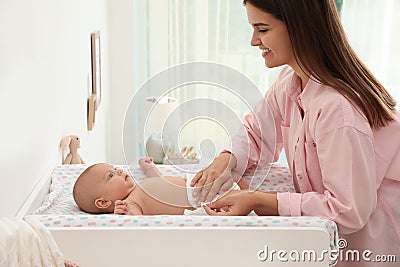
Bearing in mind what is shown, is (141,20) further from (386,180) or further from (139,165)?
(386,180)

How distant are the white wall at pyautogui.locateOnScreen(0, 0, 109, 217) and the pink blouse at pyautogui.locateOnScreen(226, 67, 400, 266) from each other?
20.6 inches

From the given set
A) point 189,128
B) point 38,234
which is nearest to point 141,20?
point 189,128

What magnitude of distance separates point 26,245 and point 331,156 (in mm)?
780

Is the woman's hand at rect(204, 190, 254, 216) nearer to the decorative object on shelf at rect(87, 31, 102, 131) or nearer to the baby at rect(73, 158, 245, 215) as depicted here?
the baby at rect(73, 158, 245, 215)

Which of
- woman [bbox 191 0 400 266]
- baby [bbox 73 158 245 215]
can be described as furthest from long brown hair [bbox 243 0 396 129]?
baby [bbox 73 158 245 215]

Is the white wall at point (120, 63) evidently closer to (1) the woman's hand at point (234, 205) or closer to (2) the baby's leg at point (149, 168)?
(2) the baby's leg at point (149, 168)

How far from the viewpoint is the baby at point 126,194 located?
162 cm

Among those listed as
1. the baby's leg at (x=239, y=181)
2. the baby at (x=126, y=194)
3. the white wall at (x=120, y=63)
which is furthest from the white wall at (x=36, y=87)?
the white wall at (x=120, y=63)

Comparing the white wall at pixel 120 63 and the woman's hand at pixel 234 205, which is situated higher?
the white wall at pixel 120 63

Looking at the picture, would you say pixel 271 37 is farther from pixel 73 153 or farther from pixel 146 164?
pixel 73 153

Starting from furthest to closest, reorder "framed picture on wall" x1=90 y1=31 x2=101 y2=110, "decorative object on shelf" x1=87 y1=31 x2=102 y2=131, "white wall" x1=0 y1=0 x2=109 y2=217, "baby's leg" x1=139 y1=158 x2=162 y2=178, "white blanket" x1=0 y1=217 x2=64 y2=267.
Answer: "framed picture on wall" x1=90 y1=31 x2=101 y2=110 < "decorative object on shelf" x1=87 y1=31 x2=102 y2=131 < "baby's leg" x1=139 y1=158 x2=162 y2=178 < "white wall" x1=0 y1=0 x2=109 y2=217 < "white blanket" x1=0 y1=217 x2=64 y2=267

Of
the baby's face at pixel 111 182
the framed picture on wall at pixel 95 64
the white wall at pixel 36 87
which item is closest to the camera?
the white wall at pixel 36 87

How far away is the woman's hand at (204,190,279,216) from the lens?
60.6 inches

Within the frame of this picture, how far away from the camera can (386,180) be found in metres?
1.67
